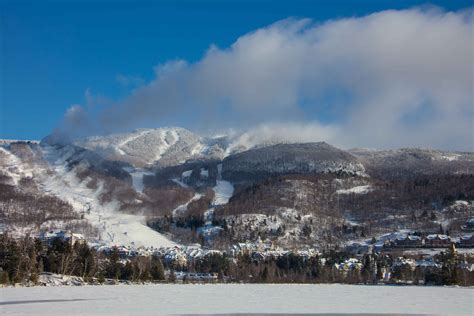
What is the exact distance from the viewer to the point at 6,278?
2923 inches

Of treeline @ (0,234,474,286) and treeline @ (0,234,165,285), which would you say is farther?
treeline @ (0,234,474,286)

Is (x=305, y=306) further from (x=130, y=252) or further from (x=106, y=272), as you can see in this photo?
(x=130, y=252)

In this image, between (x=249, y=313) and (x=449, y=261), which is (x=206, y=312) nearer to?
(x=249, y=313)

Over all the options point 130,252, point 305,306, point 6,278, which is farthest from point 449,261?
point 130,252

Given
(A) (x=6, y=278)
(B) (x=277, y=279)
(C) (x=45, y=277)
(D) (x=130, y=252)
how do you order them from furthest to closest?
(D) (x=130, y=252) → (B) (x=277, y=279) → (C) (x=45, y=277) → (A) (x=6, y=278)

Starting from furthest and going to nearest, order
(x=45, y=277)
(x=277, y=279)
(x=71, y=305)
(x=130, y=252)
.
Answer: (x=130, y=252), (x=277, y=279), (x=45, y=277), (x=71, y=305)

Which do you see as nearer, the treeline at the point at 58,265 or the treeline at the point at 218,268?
the treeline at the point at 58,265

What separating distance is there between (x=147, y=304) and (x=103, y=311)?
21.9 ft

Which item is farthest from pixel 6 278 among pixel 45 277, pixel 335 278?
pixel 335 278

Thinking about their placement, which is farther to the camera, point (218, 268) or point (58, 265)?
point (218, 268)

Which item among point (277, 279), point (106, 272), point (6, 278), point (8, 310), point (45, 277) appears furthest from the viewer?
point (277, 279)

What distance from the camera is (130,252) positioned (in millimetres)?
189125

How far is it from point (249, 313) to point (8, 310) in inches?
661

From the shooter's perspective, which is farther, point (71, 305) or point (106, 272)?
point (106, 272)
